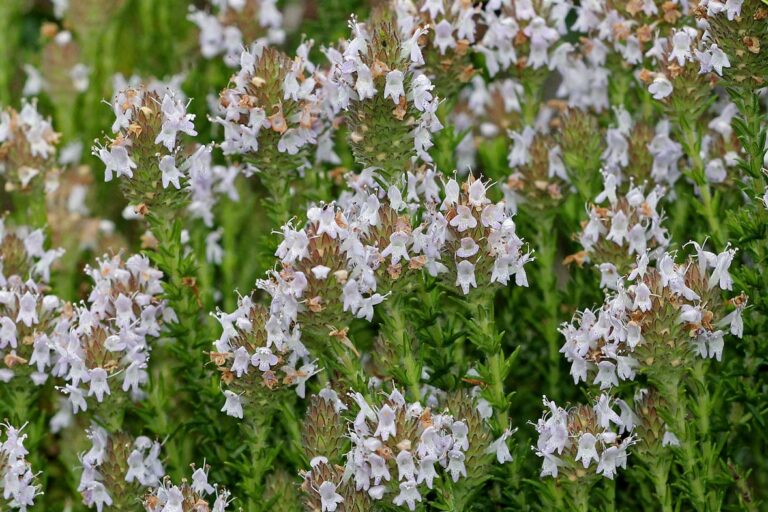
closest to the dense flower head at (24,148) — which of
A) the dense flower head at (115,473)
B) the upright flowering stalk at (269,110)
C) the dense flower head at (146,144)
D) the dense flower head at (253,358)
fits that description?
the dense flower head at (146,144)

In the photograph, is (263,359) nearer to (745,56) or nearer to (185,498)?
(185,498)

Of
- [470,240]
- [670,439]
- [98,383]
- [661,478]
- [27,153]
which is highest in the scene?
[470,240]

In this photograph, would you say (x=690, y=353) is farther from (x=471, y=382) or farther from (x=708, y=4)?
(x=708, y=4)

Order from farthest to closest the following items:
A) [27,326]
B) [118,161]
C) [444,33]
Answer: [444,33]
[27,326]
[118,161]

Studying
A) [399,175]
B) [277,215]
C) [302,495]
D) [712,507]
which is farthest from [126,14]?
[712,507]

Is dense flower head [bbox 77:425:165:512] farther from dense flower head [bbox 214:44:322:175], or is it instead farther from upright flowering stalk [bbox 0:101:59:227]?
upright flowering stalk [bbox 0:101:59:227]

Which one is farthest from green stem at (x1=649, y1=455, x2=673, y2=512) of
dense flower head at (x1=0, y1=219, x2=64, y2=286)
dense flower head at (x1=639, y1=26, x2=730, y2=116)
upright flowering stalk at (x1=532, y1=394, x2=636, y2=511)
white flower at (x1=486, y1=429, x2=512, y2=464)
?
dense flower head at (x1=0, y1=219, x2=64, y2=286)

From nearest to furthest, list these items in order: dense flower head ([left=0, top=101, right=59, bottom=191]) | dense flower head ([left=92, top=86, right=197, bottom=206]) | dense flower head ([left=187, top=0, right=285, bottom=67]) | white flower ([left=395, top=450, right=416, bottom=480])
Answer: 1. white flower ([left=395, top=450, right=416, bottom=480])
2. dense flower head ([left=92, top=86, right=197, bottom=206])
3. dense flower head ([left=0, top=101, right=59, bottom=191])
4. dense flower head ([left=187, top=0, right=285, bottom=67])

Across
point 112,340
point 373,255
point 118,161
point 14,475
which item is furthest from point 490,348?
point 14,475
